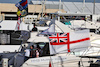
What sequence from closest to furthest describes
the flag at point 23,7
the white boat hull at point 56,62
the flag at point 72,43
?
the flag at point 72,43, the white boat hull at point 56,62, the flag at point 23,7

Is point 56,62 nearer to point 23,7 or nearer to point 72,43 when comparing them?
point 72,43

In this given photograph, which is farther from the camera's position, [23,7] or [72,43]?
[23,7]

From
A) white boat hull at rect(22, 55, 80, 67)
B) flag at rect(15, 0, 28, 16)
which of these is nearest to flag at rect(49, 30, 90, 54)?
white boat hull at rect(22, 55, 80, 67)

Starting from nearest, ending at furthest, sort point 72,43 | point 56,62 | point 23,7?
1. point 72,43
2. point 56,62
3. point 23,7

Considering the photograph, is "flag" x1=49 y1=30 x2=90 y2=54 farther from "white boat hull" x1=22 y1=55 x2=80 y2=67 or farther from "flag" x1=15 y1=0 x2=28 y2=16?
"flag" x1=15 y1=0 x2=28 y2=16

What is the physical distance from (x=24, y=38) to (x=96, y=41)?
5.35 m

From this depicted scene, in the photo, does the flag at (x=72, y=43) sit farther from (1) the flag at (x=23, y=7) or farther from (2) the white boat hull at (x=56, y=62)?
(1) the flag at (x=23, y=7)

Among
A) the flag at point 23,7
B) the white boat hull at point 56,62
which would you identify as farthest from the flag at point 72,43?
the flag at point 23,7

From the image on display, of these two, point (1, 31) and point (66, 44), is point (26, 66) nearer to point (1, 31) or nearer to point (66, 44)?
point (66, 44)

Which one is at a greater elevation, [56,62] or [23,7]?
[23,7]

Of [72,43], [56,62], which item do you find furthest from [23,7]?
[72,43]

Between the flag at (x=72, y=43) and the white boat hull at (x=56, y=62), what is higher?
the flag at (x=72, y=43)

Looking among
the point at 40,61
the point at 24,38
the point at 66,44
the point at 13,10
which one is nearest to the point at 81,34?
the point at 66,44

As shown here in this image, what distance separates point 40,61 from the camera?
32.6 ft
